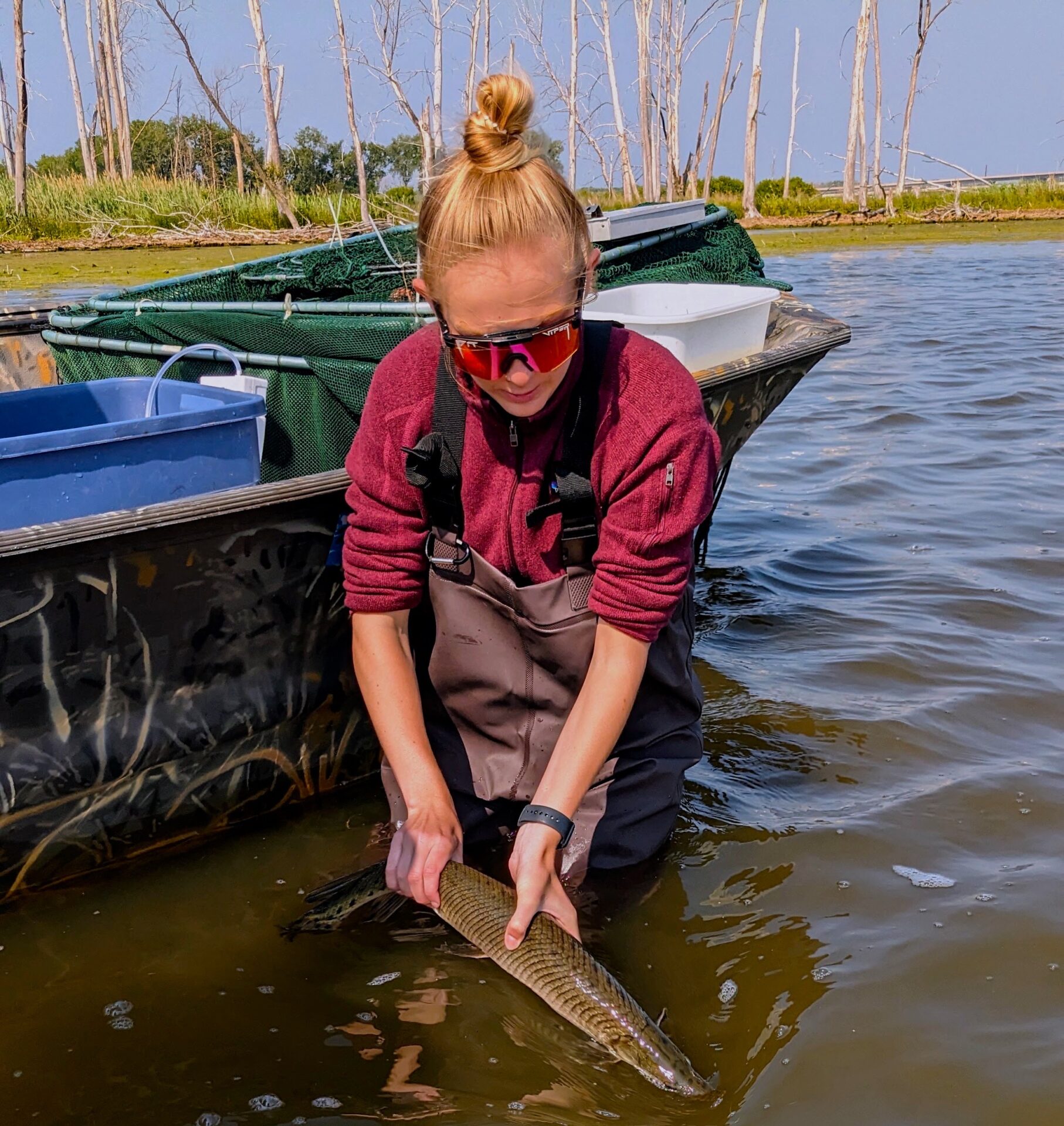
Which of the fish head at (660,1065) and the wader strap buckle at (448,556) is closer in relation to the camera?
the fish head at (660,1065)

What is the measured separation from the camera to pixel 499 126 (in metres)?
1.98

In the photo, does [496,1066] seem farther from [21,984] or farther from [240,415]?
[240,415]

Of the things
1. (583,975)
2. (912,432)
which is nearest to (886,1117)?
(583,975)

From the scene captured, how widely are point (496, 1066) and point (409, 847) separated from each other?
17.8 inches

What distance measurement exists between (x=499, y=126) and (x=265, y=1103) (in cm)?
184

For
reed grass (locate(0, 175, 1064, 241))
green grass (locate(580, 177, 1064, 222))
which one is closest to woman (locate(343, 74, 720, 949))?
reed grass (locate(0, 175, 1064, 241))

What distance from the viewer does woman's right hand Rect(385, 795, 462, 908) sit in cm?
225

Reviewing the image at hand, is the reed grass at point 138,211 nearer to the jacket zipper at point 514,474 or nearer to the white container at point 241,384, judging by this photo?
the white container at point 241,384

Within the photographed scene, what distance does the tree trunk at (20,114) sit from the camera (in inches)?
826

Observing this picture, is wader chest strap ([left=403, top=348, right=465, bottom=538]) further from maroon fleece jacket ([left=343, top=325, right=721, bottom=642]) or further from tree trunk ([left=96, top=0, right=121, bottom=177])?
tree trunk ([left=96, top=0, right=121, bottom=177])

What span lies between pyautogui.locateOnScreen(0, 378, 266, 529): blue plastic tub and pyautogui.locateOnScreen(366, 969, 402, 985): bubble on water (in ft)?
3.92

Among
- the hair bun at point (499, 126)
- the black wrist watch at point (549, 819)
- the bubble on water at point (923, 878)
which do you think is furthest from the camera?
the bubble on water at point (923, 878)

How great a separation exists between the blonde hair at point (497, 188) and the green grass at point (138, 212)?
2015 cm

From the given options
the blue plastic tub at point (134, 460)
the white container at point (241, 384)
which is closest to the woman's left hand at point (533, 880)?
the blue plastic tub at point (134, 460)
